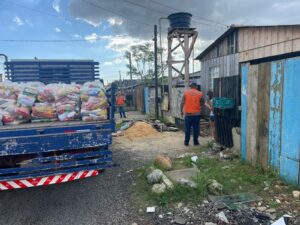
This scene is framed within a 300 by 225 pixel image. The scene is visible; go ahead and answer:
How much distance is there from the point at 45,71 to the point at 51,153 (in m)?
3.00

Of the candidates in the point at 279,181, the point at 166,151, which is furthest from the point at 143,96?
the point at 279,181

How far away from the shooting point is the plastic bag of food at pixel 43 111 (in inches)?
161

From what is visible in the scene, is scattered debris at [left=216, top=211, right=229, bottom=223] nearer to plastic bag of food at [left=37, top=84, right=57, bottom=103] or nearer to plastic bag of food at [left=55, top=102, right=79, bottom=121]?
plastic bag of food at [left=55, top=102, right=79, bottom=121]

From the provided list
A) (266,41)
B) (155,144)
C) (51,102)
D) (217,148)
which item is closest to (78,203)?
(51,102)

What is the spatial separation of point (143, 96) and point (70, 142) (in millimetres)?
15235

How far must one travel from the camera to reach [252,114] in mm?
4812

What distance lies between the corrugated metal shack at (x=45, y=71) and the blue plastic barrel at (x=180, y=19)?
664 centimetres

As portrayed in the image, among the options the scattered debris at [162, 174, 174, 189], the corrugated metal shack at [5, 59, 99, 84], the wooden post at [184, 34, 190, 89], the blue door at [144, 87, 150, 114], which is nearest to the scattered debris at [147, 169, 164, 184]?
the scattered debris at [162, 174, 174, 189]

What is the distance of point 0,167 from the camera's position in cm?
350

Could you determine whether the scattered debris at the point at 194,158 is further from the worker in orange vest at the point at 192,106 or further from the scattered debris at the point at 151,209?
the scattered debris at the point at 151,209

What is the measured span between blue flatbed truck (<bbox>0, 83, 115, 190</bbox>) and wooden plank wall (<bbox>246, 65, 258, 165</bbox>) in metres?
2.85

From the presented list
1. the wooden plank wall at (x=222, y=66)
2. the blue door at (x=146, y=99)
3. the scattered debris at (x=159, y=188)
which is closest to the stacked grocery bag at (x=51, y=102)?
the scattered debris at (x=159, y=188)

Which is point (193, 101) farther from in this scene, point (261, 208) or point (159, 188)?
point (261, 208)

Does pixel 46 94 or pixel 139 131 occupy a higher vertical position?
pixel 46 94
